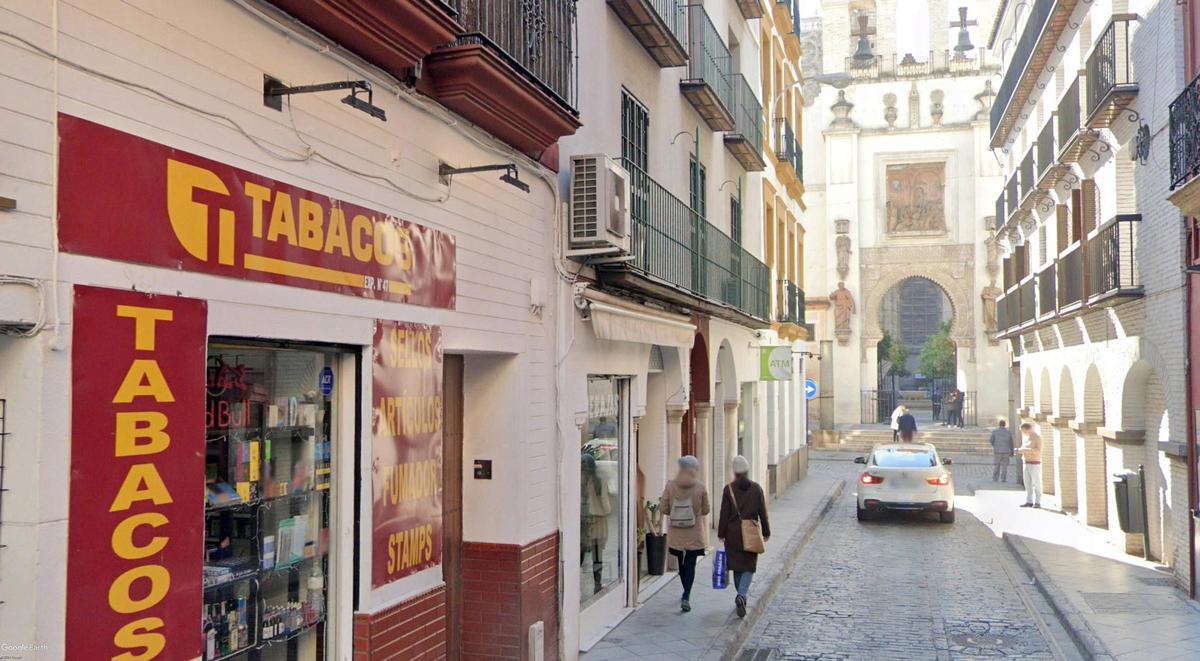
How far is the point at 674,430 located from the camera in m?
13.8

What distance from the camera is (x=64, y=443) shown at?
386 cm

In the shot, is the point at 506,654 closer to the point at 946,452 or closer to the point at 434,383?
the point at 434,383

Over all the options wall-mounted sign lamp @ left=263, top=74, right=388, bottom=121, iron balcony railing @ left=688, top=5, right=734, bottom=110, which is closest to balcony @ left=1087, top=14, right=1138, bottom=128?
iron balcony railing @ left=688, top=5, right=734, bottom=110

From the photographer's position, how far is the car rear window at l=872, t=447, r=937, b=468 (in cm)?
1942

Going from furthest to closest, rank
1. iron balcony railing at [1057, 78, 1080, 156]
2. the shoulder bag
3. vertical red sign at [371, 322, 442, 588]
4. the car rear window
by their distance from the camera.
Result: the car rear window, iron balcony railing at [1057, 78, 1080, 156], the shoulder bag, vertical red sign at [371, 322, 442, 588]

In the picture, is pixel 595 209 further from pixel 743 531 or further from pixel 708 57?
pixel 708 57

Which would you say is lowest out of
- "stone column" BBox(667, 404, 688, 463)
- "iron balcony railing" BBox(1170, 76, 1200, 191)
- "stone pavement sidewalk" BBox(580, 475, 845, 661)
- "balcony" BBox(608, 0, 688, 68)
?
"stone pavement sidewalk" BBox(580, 475, 845, 661)

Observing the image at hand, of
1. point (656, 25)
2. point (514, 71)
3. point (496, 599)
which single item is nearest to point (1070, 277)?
point (656, 25)

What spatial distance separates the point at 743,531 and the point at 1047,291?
474 inches

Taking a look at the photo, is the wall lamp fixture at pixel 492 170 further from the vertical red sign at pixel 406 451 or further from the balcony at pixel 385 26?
the vertical red sign at pixel 406 451

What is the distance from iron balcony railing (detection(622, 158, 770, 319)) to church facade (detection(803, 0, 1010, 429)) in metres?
25.5

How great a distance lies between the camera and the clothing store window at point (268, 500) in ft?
16.9

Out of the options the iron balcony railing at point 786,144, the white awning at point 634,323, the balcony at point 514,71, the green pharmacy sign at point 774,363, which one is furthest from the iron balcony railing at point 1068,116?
the balcony at point 514,71

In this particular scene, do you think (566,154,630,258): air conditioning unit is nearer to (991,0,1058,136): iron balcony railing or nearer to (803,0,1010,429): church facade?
(991,0,1058,136): iron balcony railing
